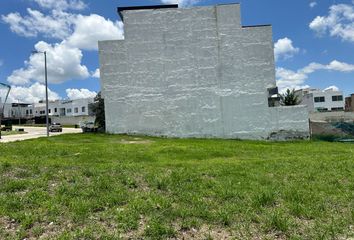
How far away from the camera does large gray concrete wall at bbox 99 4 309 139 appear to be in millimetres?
29984

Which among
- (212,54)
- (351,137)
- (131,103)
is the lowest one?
(351,137)

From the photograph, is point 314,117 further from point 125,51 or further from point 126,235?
point 126,235

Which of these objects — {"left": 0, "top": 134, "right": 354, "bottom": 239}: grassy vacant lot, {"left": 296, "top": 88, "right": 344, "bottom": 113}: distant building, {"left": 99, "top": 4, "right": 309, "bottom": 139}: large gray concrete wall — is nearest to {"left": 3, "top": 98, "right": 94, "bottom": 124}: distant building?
{"left": 296, "top": 88, "right": 344, "bottom": 113}: distant building

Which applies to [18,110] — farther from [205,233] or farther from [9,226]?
[205,233]

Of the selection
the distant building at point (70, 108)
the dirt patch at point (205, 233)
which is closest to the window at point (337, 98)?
the distant building at point (70, 108)

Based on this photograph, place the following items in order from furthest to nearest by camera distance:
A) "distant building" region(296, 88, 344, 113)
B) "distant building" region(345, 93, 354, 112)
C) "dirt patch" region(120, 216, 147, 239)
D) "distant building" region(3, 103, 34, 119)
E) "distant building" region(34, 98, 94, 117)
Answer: "distant building" region(3, 103, 34, 119)
"distant building" region(34, 98, 94, 117)
"distant building" region(296, 88, 344, 113)
"distant building" region(345, 93, 354, 112)
"dirt patch" region(120, 216, 147, 239)

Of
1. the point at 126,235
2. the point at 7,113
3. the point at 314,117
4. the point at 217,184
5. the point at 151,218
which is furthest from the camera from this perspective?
the point at 7,113

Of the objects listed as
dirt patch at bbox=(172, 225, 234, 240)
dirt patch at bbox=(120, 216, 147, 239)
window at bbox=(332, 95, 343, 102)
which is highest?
window at bbox=(332, 95, 343, 102)

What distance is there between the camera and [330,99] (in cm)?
9100

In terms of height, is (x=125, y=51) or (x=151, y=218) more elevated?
(x=125, y=51)

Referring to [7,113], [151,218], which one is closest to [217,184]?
[151,218]

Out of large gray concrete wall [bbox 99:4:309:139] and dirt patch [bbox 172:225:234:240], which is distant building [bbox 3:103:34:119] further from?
dirt patch [bbox 172:225:234:240]

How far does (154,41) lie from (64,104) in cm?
8372

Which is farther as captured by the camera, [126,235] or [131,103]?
[131,103]
